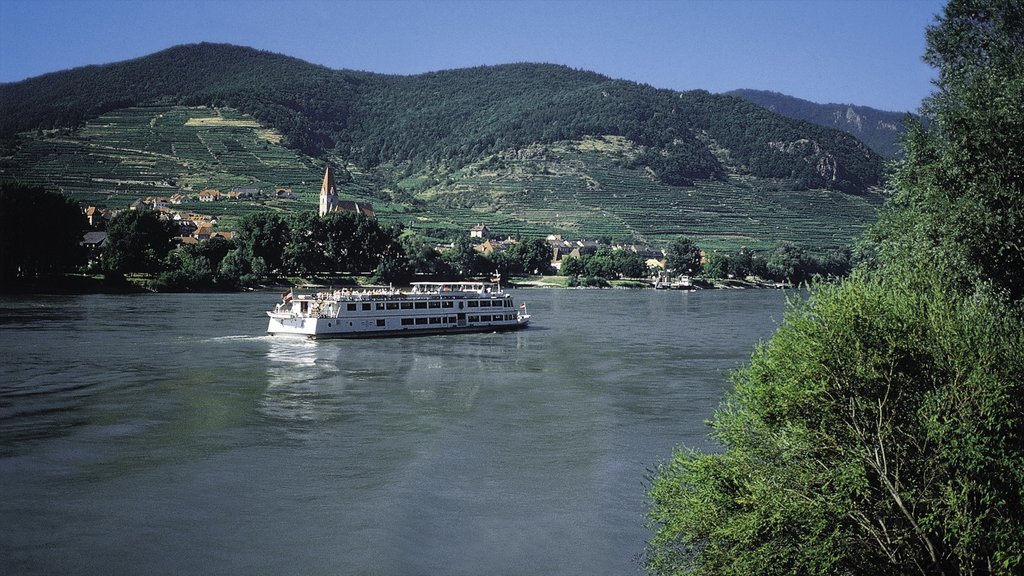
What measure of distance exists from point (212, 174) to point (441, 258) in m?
68.7

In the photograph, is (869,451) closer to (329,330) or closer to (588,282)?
(329,330)

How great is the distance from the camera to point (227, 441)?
25.3 metres

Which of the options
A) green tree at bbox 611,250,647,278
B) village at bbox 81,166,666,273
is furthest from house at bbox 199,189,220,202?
green tree at bbox 611,250,647,278

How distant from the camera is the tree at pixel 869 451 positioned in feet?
38.2

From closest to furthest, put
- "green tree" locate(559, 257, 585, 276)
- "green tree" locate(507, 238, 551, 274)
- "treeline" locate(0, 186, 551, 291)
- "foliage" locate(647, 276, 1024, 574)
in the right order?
1. "foliage" locate(647, 276, 1024, 574)
2. "treeline" locate(0, 186, 551, 291)
3. "green tree" locate(507, 238, 551, 274)
4. "green tree" locate(559, 257, 585, 276)

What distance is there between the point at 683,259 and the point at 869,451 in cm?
11674

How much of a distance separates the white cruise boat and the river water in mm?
2159

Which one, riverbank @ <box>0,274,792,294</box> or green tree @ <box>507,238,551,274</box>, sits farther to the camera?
green tree @ <box>507,238,551,274</box>

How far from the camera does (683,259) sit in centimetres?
12762

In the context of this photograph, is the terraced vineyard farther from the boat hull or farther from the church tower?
the boat hull

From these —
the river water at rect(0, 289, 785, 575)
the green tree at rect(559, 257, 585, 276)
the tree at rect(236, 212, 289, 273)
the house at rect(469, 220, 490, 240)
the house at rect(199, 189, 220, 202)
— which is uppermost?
the house at rect(199, 189, 220, 202)

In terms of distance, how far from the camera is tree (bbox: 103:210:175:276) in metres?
80.4

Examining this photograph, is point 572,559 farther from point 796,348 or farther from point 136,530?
point 136,530

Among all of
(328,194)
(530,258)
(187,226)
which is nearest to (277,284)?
(187,226)
